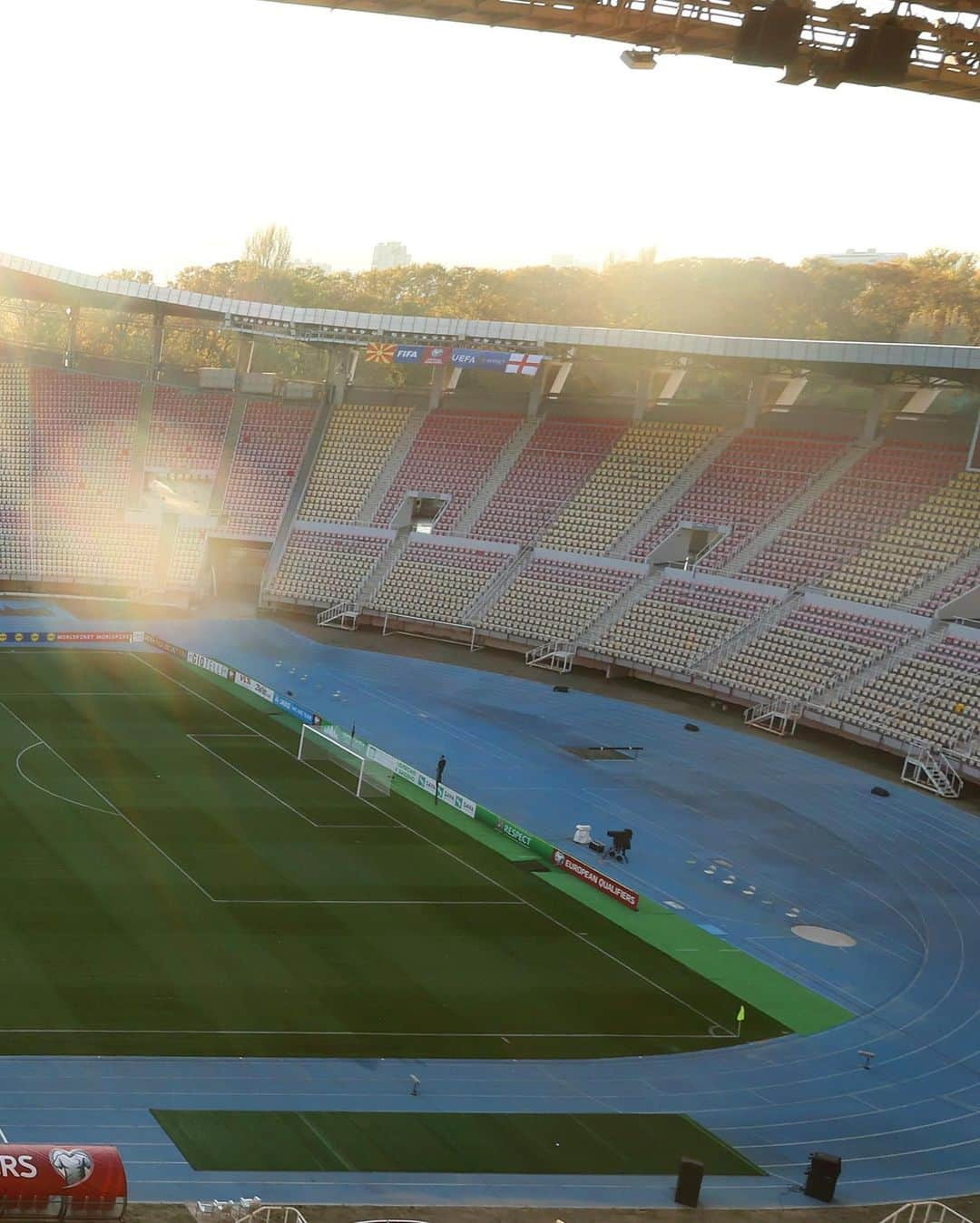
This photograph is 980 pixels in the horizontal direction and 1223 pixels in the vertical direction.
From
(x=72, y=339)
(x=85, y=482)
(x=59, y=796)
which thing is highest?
(x=72, y=339)

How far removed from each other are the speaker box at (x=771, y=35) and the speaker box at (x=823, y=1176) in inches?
620

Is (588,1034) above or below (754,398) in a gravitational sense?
below

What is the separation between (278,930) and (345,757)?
44.5 ft

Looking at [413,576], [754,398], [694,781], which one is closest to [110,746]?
[694,781]

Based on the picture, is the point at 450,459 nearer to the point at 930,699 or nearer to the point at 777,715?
the point at 777,715

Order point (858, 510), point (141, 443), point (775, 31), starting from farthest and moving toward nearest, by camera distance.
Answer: point (141, 443) → point (858, 510) → point (775, 31)

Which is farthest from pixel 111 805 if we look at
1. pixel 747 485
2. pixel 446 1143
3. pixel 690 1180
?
pixel 747 485

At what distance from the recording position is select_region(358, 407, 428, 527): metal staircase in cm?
6938

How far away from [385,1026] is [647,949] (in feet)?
24.3

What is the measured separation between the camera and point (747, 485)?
62000 mm

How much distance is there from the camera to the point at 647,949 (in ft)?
99.6

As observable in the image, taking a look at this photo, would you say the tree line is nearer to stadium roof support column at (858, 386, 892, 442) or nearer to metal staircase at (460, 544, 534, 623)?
stadium roof support column at (858, 386, 892, 442)

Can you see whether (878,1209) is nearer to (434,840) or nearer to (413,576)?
(434,840)

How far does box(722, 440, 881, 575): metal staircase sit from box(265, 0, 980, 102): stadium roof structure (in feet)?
148
